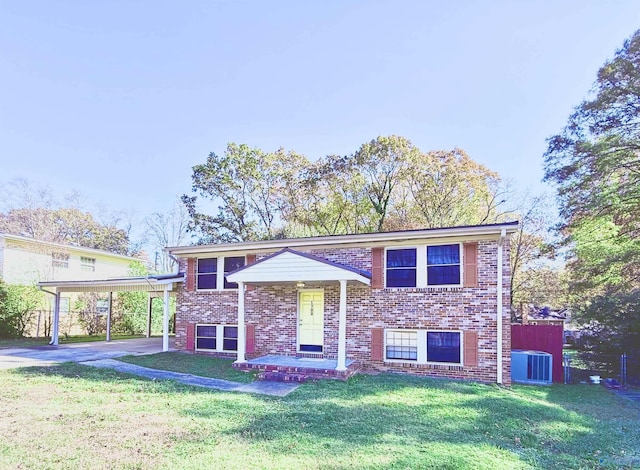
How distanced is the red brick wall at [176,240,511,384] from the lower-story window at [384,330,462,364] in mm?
181

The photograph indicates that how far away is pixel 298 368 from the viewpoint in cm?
1018

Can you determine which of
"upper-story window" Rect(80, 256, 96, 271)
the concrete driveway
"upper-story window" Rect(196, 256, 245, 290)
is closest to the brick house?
"upper-story window" Rect(196, 256, 245, 290)

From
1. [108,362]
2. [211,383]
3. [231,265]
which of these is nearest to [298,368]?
[211,383]

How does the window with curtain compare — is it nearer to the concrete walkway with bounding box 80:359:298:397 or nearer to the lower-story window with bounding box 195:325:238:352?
the lower-story window with bounding box 195:325:238:352

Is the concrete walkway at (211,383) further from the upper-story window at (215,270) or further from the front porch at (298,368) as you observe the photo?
the upper-story window at (215,270)

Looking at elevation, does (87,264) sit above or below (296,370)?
above

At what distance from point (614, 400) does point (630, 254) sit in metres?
5.67

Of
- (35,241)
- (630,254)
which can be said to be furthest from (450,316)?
(35,241)

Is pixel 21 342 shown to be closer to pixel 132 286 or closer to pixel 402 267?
pixel 132 286

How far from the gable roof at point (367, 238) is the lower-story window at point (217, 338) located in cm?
259

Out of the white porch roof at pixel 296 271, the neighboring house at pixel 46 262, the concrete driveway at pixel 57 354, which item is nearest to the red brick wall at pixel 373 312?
the white porch roof at pixel 296 271

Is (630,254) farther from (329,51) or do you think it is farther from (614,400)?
(329,51)

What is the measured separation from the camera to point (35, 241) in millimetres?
21500

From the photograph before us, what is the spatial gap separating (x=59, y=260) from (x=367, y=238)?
19676mm
